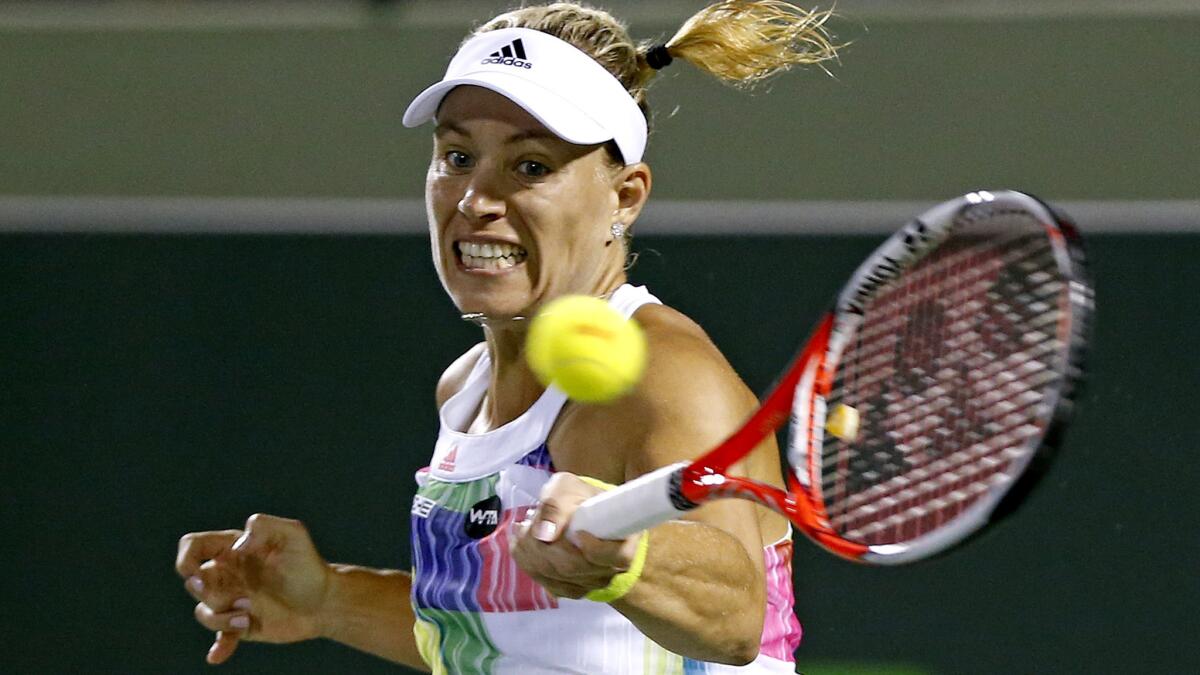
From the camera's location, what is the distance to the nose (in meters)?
1.91

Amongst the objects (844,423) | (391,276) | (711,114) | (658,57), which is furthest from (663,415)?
(711,114)

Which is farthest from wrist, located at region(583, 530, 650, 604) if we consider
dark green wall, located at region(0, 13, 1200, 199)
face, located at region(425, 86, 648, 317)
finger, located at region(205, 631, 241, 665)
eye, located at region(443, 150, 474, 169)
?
dark green wall, located at region(0, 13, 1200, 199)

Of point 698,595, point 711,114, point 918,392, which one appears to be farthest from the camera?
point 711,114

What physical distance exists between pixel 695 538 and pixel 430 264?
1992 mm

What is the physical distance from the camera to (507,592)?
73.4 inches

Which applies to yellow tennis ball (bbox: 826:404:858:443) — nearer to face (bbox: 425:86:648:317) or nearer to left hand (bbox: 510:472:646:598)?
left hand (bbox: 510:472:646:598)

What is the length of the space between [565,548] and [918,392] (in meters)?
0.40

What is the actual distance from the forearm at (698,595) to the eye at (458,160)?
550 mm

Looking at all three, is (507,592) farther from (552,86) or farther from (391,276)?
(391,276)

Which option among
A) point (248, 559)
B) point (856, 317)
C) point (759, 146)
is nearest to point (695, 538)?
point (856, 317)

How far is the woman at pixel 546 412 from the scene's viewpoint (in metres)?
1.69

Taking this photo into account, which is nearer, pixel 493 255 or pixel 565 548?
pixel 565 548

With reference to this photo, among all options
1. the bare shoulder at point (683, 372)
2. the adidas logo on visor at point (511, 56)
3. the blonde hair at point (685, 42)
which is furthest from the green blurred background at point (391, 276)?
the bare shoulder at point (683, 372)

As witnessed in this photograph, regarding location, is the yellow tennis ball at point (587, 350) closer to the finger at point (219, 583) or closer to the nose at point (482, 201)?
the nose at point (482, 201)
